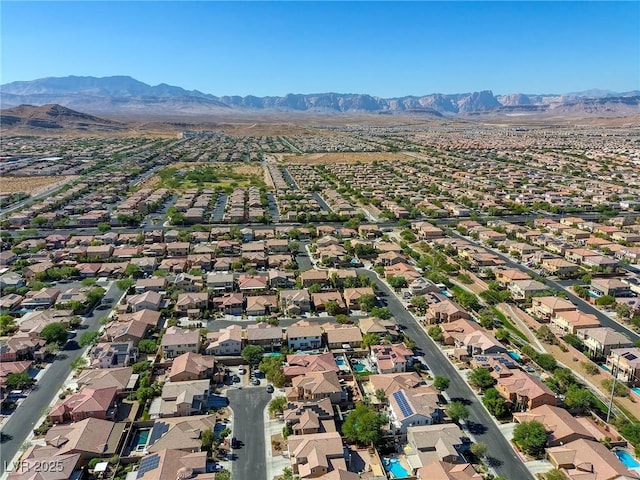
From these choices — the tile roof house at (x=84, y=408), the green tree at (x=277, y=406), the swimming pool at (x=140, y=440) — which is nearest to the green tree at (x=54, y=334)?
the tile roof house at (x=84, y=408)

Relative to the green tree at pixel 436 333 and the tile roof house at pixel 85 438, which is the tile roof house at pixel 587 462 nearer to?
the green tree at pixel 436 333

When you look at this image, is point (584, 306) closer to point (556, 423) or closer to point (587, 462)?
point (556, 423)

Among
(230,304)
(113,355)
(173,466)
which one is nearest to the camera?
(173,466)

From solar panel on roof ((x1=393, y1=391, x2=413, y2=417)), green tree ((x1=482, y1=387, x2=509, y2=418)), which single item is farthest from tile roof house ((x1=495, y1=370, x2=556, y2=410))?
solar panel on roof ((x1=393, y1=391, x2=413, y2=417))

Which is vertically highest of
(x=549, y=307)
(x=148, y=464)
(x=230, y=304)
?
(x=549, y=307)

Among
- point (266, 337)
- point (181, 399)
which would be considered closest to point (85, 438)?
point (181, 399)

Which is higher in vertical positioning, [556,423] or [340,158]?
[340,158]

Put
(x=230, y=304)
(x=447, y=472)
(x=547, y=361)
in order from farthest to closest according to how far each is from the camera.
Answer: (x=230, y=304) < (x=547, y=361) < (x=447, y=472)
